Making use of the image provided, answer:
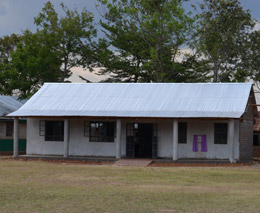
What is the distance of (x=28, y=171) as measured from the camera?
21453 millimetres

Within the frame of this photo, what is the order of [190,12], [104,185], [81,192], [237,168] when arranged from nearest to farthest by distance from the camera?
[81,192] → [104,185] → [237,168] → [190,12]

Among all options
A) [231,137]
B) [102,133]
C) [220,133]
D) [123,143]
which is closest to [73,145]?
[102,133]

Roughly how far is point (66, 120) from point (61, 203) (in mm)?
15026

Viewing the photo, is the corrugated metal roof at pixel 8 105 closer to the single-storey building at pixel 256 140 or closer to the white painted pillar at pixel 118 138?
the white painted pillar at pixel 118 138

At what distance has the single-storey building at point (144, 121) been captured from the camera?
26797mm

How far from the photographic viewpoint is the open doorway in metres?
28.5

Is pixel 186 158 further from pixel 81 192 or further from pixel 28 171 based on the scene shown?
pixel 81 192

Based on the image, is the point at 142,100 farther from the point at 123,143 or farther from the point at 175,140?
the point at 175,140

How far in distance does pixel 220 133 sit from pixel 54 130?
28.3 feet

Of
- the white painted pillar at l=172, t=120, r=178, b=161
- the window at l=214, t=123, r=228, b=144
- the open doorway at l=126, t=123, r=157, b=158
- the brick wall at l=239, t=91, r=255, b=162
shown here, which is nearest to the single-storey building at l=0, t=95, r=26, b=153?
the open doorway at l=126, t=123, r=157, b=158

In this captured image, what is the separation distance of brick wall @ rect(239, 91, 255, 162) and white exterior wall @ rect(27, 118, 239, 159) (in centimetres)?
81

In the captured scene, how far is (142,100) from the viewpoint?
28.7m

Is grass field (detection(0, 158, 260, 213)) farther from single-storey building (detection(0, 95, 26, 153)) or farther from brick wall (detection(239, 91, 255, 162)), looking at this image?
single-storey building (detection(0, 95, 26, 153))

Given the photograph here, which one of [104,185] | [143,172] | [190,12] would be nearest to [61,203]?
[104,185]
